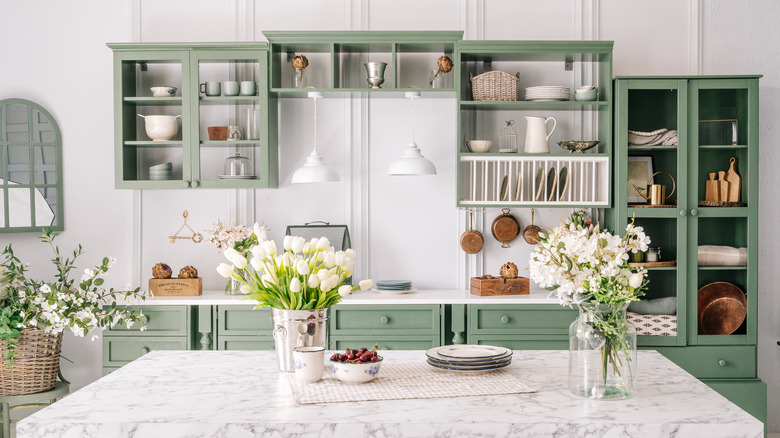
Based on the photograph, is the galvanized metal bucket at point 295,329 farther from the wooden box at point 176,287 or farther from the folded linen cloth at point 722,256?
the folded linen cloth at point 722,256

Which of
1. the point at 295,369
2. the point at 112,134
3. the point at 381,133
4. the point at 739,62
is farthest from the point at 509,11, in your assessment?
the point at 295,369

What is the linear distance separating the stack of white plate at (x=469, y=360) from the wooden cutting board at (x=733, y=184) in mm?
2521

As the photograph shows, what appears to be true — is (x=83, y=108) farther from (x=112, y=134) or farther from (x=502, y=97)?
(x=502, y=97)

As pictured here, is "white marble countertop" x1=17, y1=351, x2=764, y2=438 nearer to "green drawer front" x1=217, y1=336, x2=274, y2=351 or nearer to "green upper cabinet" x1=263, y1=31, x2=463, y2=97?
"green drawer front" x1=217, y1=336, x2=274, y2=351

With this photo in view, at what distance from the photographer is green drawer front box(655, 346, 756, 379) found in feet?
13.1

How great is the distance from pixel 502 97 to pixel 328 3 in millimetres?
1323

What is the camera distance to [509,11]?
441 centimetres

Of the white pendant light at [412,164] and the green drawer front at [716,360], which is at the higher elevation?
the white pendant light at [412,164]

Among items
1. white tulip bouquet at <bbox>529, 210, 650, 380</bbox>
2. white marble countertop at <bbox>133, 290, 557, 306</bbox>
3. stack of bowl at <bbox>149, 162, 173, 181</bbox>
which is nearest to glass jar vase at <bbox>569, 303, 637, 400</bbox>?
white tulip bouquet at <bbox>529, 210, 650, 380</bbox>

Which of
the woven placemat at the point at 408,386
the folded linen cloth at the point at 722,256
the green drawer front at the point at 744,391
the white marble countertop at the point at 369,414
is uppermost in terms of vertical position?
the folded linen cloth at the point at 722,256

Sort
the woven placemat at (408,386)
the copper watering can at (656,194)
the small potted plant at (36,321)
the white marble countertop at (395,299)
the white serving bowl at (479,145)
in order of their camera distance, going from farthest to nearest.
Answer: the white serving bowl at (479,145) < the copper watering can at (656,194) < the white marble countertop at (395,299) < the small potted plant at (36,321) < the woven placemat at (408,386)

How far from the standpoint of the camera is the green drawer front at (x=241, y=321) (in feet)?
13.0

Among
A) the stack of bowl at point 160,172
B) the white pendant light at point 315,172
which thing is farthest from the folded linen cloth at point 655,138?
the stack of bowl at point 160,172

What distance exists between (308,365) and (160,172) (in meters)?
A: 2.51
